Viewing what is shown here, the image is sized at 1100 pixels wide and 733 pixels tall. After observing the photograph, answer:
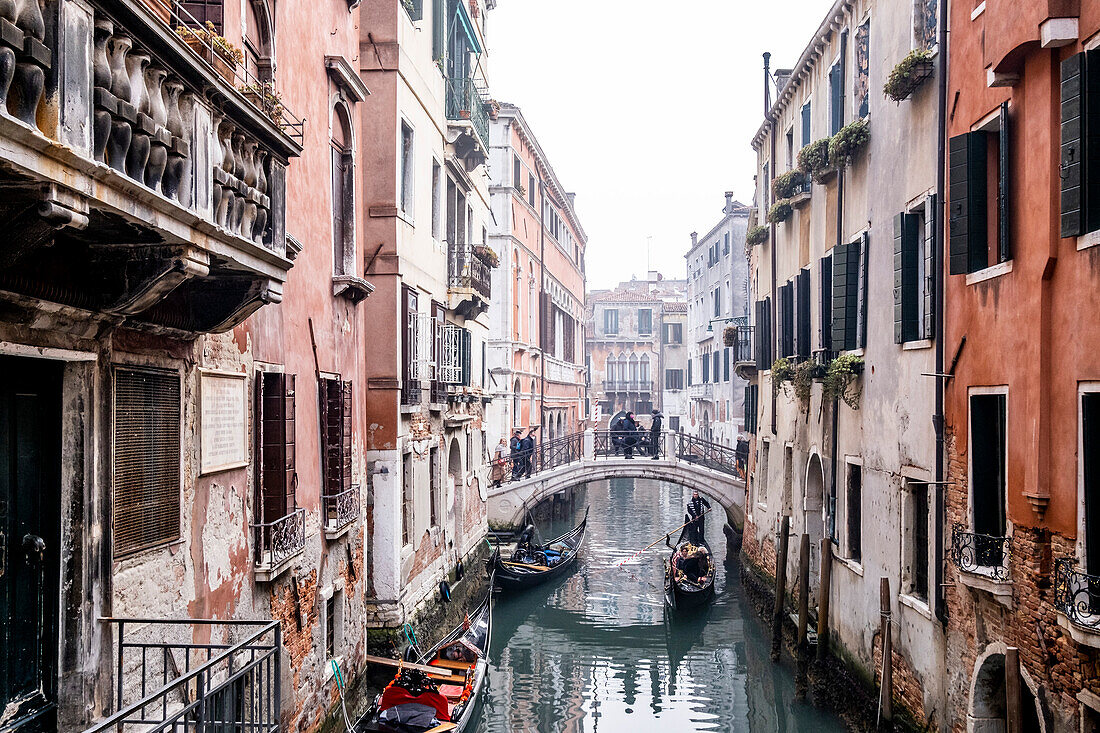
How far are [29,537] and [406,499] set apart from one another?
25.8ft

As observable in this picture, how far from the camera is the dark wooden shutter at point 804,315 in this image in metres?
13.4

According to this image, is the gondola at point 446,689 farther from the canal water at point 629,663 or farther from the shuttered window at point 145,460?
the shuttered window at point 145,460

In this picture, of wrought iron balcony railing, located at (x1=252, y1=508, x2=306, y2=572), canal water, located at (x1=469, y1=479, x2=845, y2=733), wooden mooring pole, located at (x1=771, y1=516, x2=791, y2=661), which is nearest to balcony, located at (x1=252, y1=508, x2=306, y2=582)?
wrought iron balcony railing, located at (x1=252, y1=508, x2=306, y2=572)

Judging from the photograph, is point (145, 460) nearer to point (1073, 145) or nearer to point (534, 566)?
point (1073, 145)

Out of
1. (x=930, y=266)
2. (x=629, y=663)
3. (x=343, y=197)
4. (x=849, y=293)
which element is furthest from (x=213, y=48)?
(x=629, y=663)

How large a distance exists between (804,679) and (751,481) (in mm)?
6778

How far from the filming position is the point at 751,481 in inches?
723

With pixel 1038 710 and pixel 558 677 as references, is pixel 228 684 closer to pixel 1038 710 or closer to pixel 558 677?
pixel 1038 710

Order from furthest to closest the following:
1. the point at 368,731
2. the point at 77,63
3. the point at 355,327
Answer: the point at 355,327
the point at 368,731
the point at 77,63

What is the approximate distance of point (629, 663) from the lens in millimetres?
14641

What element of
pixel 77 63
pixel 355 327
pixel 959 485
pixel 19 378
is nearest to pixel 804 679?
pixel 959 485

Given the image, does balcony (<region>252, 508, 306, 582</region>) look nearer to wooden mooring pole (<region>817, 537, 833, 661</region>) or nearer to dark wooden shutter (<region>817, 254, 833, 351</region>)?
wooden mooring pole (<region>817, 537, 833, 661</region>)

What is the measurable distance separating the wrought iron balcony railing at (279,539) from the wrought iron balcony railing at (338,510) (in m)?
1.00

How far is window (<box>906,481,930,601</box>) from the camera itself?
350 inches
